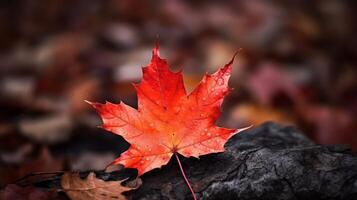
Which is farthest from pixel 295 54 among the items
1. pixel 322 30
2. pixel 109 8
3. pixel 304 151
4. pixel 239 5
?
pixel 304 151

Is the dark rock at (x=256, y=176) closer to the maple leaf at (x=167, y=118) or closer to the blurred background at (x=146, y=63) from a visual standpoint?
the maple leaf at (x=167, y=118)

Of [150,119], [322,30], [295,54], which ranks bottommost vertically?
[150,119]

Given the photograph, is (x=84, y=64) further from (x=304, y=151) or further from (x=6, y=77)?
(x=304, y=151)

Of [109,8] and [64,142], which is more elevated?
[109,8]

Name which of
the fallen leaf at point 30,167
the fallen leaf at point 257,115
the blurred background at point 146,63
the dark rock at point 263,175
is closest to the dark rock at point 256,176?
the dark rock at point 263,175

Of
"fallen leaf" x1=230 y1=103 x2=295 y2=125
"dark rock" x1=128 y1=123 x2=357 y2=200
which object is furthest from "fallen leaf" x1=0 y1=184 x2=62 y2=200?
"fallen leaf" x1=230 y1=103 x2=295 y2=125

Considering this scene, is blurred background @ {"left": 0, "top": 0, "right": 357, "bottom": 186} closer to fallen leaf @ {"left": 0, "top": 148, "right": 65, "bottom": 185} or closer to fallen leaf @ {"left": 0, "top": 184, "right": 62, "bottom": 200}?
fallen leaf @ {"left": 0, "top": 148, "right": 65, "bottom": 185}
